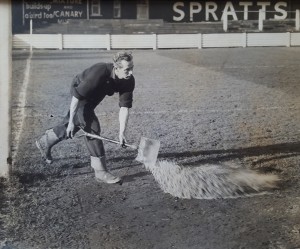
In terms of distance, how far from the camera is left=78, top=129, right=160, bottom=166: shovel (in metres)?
2.15

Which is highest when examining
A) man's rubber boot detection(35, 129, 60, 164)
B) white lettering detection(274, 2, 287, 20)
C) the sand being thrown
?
white lettering detection(274, 2, 287, 20)

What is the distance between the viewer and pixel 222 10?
221 cm

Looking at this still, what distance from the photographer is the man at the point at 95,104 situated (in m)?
2.08

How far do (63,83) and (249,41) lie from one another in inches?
Answer: 31.5

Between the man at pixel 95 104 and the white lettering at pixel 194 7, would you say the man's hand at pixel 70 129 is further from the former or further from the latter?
the white lettering at pixel 194 7

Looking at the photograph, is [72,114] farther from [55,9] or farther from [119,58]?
[55,9]

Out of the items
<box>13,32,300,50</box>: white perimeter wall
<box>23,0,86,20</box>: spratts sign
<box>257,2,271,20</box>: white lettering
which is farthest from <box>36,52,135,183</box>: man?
<box>257,2,271,20</box>: white lettering

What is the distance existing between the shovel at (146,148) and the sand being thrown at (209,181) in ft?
0.08

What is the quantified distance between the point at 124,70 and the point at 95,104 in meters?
0.18

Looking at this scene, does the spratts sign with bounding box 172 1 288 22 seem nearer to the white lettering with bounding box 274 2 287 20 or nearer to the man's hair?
the white lettering with bounding box 274 2 287 20

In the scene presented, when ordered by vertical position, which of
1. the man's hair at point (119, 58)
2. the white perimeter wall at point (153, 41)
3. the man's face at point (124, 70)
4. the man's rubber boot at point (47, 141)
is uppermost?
the white perimeter wall at point (153, 41)

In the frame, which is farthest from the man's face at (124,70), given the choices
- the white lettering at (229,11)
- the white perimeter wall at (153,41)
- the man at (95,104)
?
the white lettering at (229,11)

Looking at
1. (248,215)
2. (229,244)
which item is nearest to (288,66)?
(248,215)

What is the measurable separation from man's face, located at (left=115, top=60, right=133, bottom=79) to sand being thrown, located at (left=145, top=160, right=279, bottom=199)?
38cm
